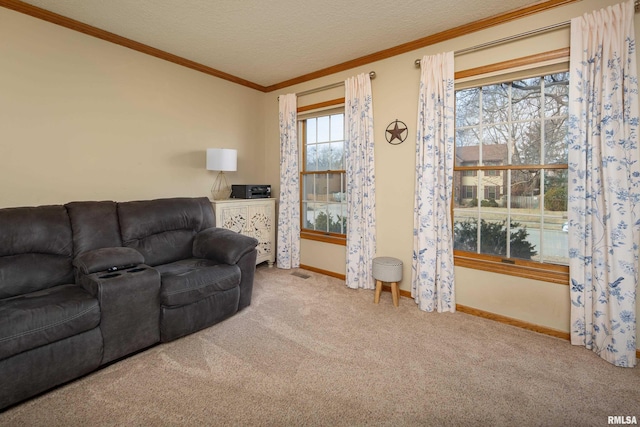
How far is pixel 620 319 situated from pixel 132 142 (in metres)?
4.43

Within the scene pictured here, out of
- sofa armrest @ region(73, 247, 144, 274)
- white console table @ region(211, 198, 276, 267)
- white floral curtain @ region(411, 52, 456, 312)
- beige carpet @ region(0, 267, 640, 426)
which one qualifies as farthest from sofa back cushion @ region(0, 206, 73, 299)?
white floral curtain @ region(411, 52, 456, 312)

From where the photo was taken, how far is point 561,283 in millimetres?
2291

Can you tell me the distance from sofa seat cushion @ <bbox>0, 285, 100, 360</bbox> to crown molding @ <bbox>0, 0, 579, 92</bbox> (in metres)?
2.34

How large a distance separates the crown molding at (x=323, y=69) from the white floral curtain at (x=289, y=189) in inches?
18.0

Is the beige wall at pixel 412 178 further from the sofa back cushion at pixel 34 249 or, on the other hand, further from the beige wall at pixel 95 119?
the sofa back cushion at pixel 34 249

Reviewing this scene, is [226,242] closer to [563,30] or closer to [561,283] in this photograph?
[561,283]

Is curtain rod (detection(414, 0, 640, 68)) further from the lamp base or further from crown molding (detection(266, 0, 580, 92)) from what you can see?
the lamp base

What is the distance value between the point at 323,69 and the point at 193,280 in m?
2.93

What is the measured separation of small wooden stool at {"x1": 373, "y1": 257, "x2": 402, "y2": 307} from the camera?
2.89m

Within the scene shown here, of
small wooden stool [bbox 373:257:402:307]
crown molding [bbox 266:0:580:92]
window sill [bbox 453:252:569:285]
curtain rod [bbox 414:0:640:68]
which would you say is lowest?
small wooden stool [bbox 373:257:402:307]

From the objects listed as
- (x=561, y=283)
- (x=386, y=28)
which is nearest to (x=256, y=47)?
(x=386, y=28)

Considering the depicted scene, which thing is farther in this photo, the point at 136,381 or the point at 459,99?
the point at 459,99

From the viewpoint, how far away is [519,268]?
248 cm

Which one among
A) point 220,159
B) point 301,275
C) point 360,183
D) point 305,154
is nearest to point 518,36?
point 360,183
